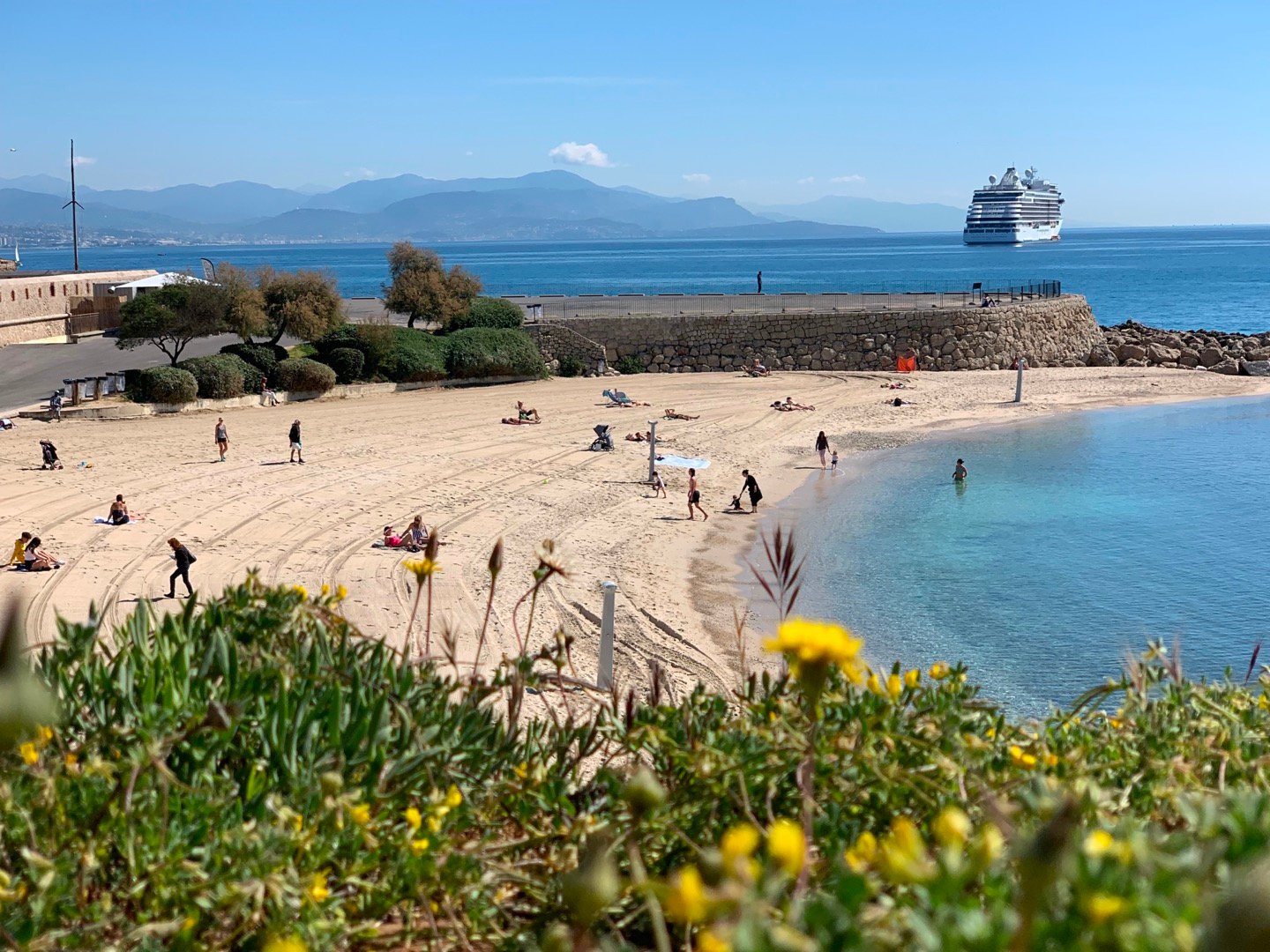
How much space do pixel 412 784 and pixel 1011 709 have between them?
10.8 meters

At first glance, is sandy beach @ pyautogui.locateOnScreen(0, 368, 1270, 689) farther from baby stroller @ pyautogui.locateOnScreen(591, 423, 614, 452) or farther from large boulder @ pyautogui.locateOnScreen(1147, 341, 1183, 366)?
large boulder @ pyautogui.locateOnScreen(1147, 341, 1183, 366)

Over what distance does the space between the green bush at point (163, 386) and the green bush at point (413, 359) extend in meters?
6.35

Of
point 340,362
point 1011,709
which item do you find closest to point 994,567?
point 1011,709

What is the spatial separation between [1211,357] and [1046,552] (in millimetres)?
29123

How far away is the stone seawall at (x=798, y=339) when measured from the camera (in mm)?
39812

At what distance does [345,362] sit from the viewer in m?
32.1

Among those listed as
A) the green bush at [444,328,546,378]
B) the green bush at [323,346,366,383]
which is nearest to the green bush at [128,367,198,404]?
the green bush at [323,346,366,383]

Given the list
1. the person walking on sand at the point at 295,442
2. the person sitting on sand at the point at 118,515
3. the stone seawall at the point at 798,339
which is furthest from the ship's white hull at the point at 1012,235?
the person sitting on sand at the point at 118,515

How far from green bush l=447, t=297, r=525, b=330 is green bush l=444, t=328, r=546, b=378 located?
0.74 m

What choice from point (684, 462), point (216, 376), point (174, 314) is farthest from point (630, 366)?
point (684, 462)

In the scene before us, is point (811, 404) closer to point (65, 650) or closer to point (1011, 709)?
point (1011, 709)

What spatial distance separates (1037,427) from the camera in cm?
3225

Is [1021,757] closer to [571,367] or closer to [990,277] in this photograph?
[571,367]

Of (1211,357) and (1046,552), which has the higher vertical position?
(1211,357)
